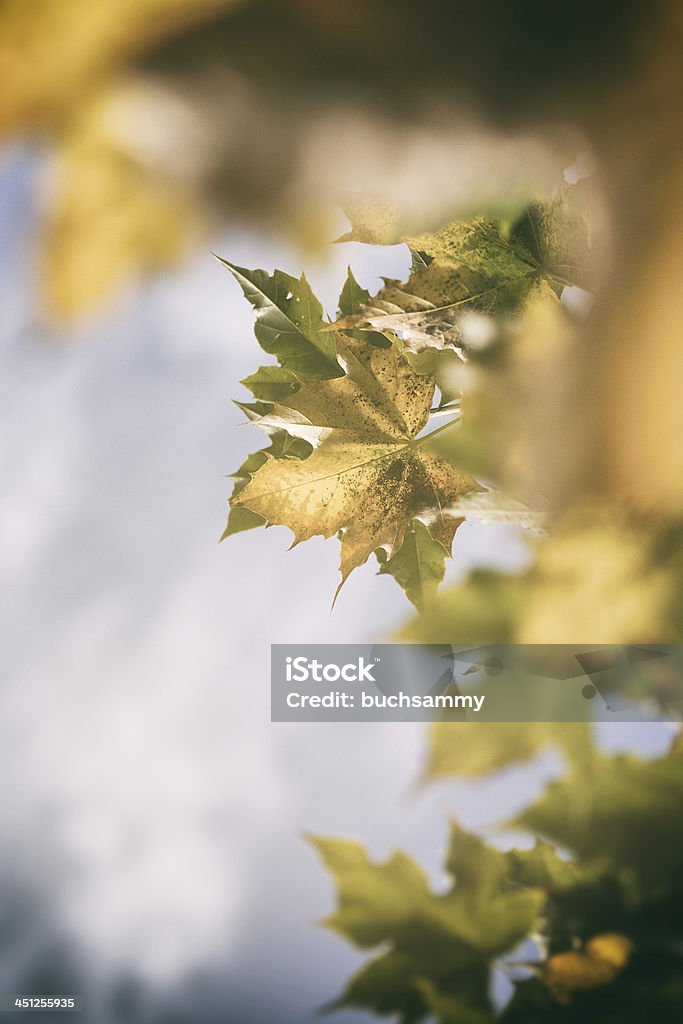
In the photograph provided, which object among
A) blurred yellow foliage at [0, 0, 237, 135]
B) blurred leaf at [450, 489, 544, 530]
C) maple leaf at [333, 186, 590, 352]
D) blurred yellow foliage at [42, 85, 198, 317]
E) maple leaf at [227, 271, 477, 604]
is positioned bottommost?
blurred leaf at [450, 489, 544, 530]

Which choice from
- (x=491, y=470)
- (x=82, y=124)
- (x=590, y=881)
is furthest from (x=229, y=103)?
(x=590, y=881)

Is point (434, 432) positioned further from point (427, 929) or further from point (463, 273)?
point (427, 929)

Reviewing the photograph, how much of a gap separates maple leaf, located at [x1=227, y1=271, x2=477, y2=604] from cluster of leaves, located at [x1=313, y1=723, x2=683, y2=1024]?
Answer: 0.11 meters

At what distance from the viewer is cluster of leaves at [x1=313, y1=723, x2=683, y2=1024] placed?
189 millimetres

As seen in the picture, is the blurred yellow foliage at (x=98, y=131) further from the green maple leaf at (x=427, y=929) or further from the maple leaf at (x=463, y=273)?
the green maple leaf at (x=427, y=929)

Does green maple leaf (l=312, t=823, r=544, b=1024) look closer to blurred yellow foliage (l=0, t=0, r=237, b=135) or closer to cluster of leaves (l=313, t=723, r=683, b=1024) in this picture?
cluster of leaves (l=313, t=723, r=683, b=1024)

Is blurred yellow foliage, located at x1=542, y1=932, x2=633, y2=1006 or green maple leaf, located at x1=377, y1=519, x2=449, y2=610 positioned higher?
green maple leaf, located at x1=377, y1=519, x2=449, y2=610

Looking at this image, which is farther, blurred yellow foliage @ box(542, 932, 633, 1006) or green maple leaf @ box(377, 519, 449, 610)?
green maple leaf @ box(377, 519, 449, 610)

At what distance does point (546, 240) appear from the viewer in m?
0.24

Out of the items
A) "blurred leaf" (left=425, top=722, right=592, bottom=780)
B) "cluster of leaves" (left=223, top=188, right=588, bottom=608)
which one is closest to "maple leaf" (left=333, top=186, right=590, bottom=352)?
"cluster of leaves" (left=223, top=188, right=588, bottom=608)

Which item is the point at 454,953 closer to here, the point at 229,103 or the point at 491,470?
the point at 491,470

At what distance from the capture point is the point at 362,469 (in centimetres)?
29

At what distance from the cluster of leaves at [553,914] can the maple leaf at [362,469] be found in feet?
0.36

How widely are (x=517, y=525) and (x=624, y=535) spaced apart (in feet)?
0.10
